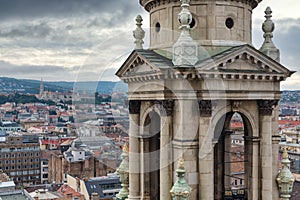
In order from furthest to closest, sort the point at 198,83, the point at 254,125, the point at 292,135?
the point at 292,135
the point at 254,125
the point at 198,83

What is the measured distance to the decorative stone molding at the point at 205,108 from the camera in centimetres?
1648

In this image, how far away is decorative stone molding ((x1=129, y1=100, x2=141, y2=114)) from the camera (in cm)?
1958

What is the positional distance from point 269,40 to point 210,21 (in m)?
3.09

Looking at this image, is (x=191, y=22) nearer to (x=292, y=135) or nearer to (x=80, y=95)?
(x=80, y=95)

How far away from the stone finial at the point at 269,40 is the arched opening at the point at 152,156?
16.9ft

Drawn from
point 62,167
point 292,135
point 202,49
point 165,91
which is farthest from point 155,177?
point 292,135

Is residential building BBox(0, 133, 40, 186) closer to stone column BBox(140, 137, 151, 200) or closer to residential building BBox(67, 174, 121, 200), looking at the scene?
residential building BBox(67, 174, 121, 200)

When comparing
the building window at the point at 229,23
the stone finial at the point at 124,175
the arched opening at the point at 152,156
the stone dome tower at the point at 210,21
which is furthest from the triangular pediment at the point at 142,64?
the stone finial at the point at 124,175

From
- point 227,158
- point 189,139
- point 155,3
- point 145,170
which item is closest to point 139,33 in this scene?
point 155,3

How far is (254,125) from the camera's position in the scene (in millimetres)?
17891

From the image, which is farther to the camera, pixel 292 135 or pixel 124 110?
pixel 292 135

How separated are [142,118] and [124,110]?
1.92m

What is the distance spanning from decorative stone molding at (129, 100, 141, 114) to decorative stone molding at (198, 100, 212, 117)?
374cm

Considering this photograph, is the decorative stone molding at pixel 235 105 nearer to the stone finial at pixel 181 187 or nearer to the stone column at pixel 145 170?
the stone finial at pixel 181 187
